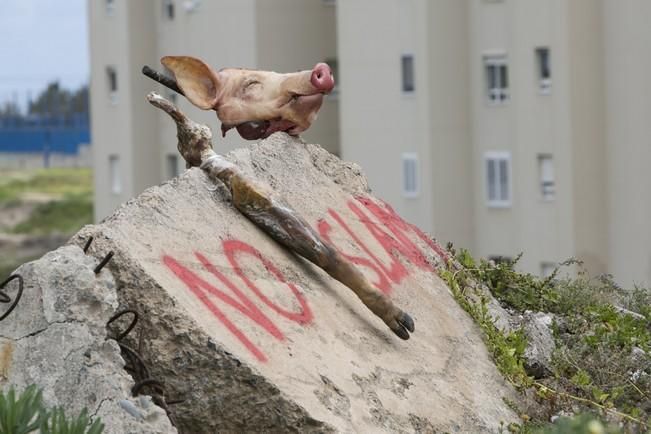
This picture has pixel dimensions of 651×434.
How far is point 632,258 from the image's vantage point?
4122 cm

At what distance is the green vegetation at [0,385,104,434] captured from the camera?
7.47m

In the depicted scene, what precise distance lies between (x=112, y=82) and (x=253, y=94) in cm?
4532

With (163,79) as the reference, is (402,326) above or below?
below

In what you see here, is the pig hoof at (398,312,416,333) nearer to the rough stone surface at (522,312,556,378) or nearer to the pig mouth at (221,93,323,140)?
the rough stone surface at (522,312,556,378)

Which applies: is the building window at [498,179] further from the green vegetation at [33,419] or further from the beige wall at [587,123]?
the green vegetation at [33,419]

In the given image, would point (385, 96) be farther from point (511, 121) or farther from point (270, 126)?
point (270, 126)

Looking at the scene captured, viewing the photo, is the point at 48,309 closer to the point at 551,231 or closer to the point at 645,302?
the point at 645,302

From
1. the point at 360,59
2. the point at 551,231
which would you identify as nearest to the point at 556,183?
the point at 551,231

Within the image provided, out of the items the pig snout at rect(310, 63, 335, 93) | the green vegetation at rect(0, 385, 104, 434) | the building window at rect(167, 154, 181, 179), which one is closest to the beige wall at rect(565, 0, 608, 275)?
the building window at rect(167, 154, 181, 179)

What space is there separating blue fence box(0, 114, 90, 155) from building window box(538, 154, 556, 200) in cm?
4700

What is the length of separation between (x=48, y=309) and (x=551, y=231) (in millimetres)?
35185

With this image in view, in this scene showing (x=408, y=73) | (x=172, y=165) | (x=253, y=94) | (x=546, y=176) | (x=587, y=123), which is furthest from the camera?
(x=172, y=165)

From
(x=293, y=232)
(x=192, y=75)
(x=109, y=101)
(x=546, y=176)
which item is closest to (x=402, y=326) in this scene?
(x=293, y=232)

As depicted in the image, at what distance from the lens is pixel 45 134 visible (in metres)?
88.6
